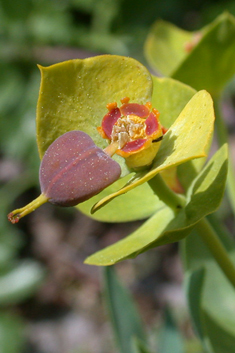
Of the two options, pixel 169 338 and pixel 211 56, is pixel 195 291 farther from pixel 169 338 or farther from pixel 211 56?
pixel 211 56

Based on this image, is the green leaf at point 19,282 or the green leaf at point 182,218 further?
the green leaf at point 19,282

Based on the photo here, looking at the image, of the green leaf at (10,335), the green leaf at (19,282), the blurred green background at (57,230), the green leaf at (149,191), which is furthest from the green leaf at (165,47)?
the green leaf at (10,335)

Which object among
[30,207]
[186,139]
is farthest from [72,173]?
[186,139]

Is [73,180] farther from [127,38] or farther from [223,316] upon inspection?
[127,38]

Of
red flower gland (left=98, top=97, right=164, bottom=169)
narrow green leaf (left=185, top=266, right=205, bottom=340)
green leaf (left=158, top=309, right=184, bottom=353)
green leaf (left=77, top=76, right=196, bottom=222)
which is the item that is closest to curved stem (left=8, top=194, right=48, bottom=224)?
red flower gland (left=98, top=97, right=164, bottom=169)

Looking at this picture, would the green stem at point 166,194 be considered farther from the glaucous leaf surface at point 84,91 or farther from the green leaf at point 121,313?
the green leaf at point 121,313

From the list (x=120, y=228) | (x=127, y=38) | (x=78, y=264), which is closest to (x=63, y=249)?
(x=78, y=264)

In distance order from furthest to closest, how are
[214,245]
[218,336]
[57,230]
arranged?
1. [57,230]
2. [218,336]
3. [214,245]
